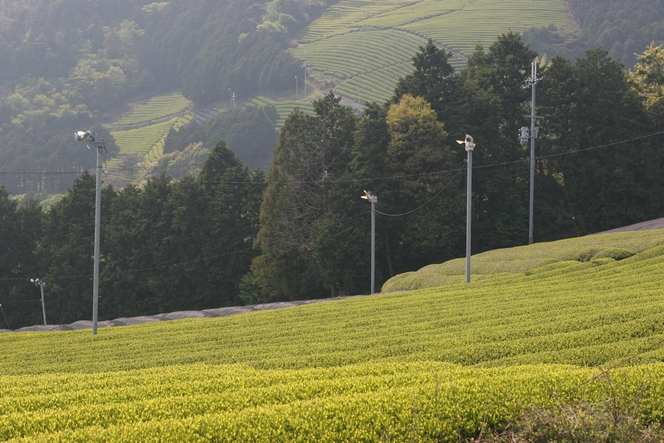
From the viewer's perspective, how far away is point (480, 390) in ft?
25.6

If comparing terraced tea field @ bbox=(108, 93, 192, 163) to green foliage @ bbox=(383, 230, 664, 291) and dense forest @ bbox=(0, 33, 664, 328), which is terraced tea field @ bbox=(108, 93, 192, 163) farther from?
green foliage @ bbox=(383, 230, 664, 291)

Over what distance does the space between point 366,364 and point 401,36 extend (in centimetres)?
15265

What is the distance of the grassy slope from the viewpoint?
7.23 metres

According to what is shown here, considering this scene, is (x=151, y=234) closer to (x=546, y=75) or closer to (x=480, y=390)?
(x=546, y=75)

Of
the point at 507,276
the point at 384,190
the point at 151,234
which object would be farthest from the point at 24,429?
the point at 151,234

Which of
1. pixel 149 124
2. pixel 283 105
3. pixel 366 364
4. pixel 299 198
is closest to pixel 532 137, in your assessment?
pixel 299 198

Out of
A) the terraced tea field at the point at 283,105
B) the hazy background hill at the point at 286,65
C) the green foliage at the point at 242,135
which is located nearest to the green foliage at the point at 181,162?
the green foliage at the point at 242,135

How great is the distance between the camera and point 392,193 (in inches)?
1795

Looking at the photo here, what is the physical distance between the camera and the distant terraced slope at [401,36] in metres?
141

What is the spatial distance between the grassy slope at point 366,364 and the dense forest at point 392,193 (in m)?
18.9

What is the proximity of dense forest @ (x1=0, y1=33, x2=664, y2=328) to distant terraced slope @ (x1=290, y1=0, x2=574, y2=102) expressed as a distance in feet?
264

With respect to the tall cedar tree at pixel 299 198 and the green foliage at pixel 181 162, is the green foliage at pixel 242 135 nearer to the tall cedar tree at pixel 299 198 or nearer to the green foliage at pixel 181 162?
the green foliage at pixel 181 162

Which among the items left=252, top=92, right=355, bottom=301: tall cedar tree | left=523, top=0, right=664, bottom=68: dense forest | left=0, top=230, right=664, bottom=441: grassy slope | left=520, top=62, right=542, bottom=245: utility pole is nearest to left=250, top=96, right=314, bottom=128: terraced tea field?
left=523, top=0, right=664, bottom=68: dense forest

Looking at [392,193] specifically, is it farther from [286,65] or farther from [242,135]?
[286,65]
